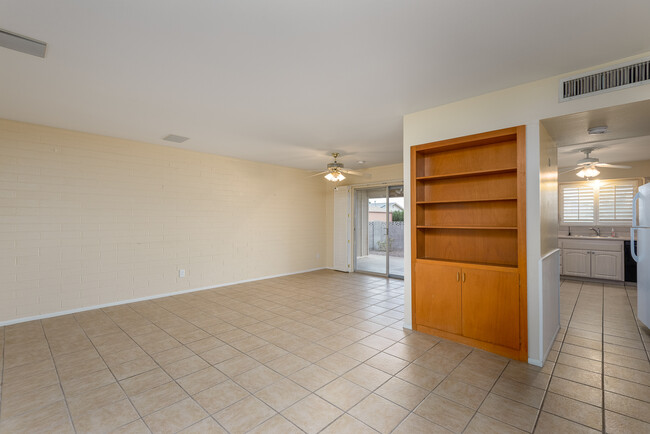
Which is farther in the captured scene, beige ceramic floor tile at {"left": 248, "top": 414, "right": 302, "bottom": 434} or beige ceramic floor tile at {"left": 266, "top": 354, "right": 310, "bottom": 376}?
beige ceramic floor tile at {"left": 266, "top": 354, "right": 310, "bottom": 376}

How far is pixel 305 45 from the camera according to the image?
2.24 metres

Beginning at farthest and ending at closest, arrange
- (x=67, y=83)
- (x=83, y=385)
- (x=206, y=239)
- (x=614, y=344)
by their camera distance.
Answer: (x=206, y=239) → (x=614, y=344) → (x=67, y=83) → (x=83, y=385)

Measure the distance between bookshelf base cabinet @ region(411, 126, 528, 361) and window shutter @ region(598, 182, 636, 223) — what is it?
5.51 metres

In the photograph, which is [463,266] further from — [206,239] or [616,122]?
[206,239]

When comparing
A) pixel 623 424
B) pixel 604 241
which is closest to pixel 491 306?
pixel 623 424

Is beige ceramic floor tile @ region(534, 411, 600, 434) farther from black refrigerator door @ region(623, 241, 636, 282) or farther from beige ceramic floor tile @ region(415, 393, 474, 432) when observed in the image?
black refrigerator door @ region(623, 241, 636, 282)

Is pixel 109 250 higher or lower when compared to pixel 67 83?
lower

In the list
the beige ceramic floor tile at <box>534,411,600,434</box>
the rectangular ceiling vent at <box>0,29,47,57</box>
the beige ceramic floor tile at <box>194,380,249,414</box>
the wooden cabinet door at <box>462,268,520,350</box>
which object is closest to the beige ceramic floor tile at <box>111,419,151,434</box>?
the beige ceramic floor tile at <box>194,380,249,414</box>

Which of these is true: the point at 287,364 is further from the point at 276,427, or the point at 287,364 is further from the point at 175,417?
the point at 175,417

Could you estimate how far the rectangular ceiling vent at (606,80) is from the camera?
2.35m

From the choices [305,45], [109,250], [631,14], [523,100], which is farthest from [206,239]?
[631,14]

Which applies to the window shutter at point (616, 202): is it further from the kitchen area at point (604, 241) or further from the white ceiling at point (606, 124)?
the white ceiling at point (606, 124)

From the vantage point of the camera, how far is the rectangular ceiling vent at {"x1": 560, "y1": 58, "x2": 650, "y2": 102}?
235cm

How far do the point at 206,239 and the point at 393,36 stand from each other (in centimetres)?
493
